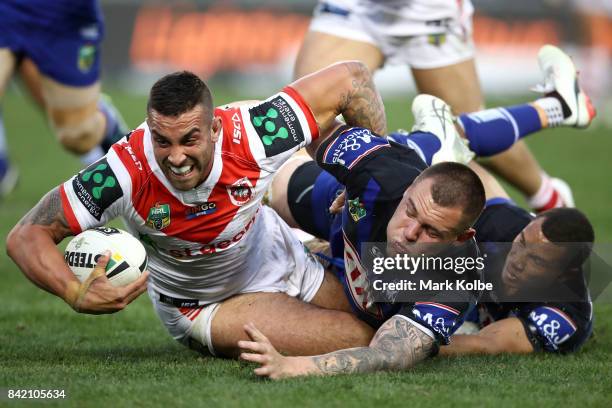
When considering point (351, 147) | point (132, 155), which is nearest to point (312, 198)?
point (351, 147)

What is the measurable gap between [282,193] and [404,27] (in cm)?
179

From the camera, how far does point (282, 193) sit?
21.8 ft

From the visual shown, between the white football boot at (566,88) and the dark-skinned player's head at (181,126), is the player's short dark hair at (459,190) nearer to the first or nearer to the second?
the dark-skinned player's head at (181,126)

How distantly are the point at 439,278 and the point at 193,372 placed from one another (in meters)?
1.31

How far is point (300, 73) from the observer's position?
294 inches

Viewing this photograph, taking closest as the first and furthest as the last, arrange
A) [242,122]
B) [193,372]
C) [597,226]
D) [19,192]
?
1. [193,372]
2. [242,122]
3. [597,226]
4. [19,192]

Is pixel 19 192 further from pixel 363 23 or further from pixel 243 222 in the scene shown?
pixel 243 222

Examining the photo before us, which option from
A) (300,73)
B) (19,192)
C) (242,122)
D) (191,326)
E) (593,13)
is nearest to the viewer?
(242,122)

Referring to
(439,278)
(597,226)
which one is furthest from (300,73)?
(597,226)

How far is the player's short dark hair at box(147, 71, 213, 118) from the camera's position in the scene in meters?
4.89

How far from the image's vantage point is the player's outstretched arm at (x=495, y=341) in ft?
18.5

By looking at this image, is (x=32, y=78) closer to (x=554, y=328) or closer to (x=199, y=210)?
(x=199, y=210)

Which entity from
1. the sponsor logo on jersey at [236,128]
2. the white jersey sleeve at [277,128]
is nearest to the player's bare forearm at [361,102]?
the white jersey sleeve at [277,128]

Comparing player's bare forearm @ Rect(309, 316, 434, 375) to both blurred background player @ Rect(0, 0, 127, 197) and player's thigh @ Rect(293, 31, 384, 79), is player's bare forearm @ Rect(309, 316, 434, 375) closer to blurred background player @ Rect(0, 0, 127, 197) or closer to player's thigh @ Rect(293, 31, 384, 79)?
player's thigh @ Rect(293, 31, 384, 79)
